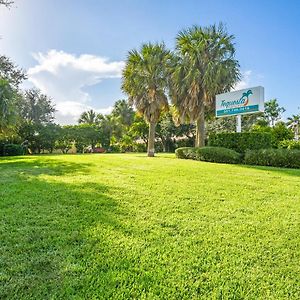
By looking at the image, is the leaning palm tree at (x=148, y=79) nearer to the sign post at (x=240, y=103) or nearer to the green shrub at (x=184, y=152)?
the green shrub at (x=184, y=152)

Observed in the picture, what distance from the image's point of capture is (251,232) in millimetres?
3363

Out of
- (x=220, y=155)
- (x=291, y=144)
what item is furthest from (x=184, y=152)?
(x=291, y=144)

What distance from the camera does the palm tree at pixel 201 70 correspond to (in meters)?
15.3

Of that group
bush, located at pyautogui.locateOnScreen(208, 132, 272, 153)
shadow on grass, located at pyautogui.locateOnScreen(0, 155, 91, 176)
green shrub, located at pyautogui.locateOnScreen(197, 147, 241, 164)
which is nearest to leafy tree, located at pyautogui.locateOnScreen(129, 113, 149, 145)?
bush, located at pyautogui.locateOnScreen(208, 132, 272, 153)

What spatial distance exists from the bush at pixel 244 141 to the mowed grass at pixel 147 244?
7.69 m

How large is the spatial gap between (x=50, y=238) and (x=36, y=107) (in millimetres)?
36390

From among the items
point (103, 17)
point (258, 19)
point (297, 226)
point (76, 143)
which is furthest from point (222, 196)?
point (76, 143)

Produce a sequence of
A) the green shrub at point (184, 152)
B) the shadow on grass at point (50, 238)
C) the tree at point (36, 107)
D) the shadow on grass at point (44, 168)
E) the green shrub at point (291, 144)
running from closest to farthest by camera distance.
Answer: the shadow on grass at point (50, 238) → the shadow on grass at point (44, 168) → the green shrub at point (291, 144) → the green shrub at point (184, 152) → the tree at point (36, 107)

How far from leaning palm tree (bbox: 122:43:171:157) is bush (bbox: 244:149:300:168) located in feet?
27.9

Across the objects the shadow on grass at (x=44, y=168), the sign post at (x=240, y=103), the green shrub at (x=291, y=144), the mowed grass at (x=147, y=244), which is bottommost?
the mowed grass at (x=147, y=244)

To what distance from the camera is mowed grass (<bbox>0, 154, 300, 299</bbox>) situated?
2193 millimetres

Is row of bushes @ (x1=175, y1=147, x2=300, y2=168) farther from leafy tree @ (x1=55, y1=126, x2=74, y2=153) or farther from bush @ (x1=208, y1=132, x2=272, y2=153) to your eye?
leafy tree @ (x1=55, y1=126, x2=74, y2=153)

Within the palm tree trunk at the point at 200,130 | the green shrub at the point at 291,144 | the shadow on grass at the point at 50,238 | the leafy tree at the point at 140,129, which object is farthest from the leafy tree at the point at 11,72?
the leafy tree at the point at 140,129

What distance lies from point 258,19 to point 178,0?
3.26 meters
